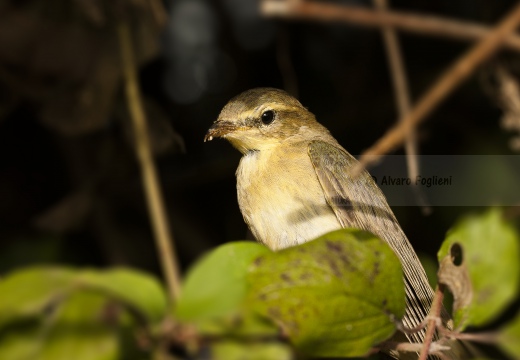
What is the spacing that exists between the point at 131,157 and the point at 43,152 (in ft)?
1.97

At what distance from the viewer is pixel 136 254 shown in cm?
452

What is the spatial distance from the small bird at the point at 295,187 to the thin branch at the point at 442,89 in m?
1.47

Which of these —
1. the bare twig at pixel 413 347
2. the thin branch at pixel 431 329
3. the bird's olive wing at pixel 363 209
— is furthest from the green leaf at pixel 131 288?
the bird's olive wing at pixel 363 209

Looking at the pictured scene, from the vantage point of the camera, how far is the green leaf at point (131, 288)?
121 cm

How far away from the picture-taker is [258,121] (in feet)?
11.7

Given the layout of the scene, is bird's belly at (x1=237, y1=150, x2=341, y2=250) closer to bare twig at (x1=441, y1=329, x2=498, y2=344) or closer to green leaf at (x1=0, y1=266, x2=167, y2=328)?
bare twig at (x1=441, y1=329, x2=498, y2=344)

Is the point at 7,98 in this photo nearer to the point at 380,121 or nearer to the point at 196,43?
the point at 196,43

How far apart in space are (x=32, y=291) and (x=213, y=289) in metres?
0.31

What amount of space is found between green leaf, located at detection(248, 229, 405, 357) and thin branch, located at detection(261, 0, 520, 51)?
474 millimetres

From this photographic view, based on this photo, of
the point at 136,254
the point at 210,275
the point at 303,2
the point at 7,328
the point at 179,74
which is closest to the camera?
the point at 7,328

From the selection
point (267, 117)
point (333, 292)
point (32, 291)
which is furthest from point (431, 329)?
point (267, 117)

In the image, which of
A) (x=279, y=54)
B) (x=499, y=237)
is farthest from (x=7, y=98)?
(x=499, y=237)

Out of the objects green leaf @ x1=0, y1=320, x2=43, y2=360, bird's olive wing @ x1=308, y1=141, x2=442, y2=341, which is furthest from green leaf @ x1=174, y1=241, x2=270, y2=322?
bird's olive wing @ x1=308, y1=141, x2=442, y2=341

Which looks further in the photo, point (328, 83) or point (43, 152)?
point (328, 83)
